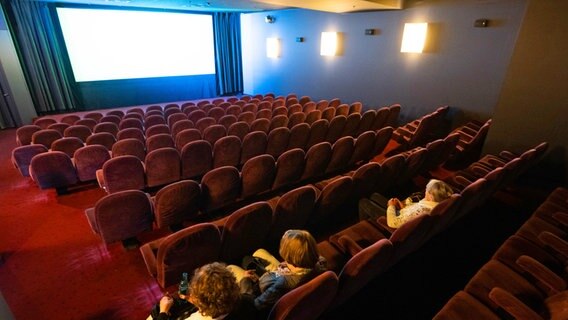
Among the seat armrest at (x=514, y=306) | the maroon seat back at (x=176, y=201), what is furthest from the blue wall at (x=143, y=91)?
the seat armrest at (x=514, y=306)

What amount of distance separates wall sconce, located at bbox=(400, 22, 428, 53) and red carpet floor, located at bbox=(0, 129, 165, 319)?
5.98 meters

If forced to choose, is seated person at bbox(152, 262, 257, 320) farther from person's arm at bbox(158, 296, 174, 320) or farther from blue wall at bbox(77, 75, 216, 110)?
blue wall at bbox(77, 75, 216, 110)

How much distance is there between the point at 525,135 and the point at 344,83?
4690mm

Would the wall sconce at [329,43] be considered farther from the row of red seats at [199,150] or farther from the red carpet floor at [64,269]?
the red carpet floor at [64,269]

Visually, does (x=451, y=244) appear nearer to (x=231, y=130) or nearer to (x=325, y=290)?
(x=325, y=290)

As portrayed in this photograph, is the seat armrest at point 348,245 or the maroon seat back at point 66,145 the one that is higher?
the maroon seat back at point 66,145

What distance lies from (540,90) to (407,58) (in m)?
3.18

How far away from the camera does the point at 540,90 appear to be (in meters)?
3.17

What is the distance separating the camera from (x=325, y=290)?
1.28 metres

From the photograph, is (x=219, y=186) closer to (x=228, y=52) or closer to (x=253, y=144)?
(x=253, y=144)

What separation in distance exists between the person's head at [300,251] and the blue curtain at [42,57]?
9.45 metres

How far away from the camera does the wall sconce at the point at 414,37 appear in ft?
17.9

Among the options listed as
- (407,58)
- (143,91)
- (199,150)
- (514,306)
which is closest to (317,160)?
(199,150)

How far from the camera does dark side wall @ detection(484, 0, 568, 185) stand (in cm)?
298
